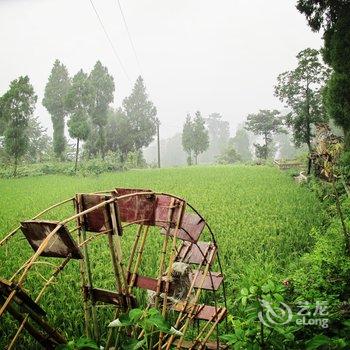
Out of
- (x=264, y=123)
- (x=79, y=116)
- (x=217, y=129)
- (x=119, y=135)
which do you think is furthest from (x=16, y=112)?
(x=217, y=129)

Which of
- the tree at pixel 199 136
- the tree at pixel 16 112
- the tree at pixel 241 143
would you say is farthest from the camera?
the tree at pixel 241 143

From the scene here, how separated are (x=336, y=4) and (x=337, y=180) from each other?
708 cm

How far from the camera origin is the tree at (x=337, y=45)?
13.4m

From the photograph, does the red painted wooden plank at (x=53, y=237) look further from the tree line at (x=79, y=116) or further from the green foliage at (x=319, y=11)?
the tree line at (x=79, y=116)

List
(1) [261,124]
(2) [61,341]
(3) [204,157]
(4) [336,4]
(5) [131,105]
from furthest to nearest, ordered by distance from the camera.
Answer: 1. (3) [204,157]
2. (1) [261,124]
3. (5) [131,105]
4. (4) [336,4]
5. (2) [61,341]

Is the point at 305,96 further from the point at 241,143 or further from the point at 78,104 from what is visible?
the point at 241,143

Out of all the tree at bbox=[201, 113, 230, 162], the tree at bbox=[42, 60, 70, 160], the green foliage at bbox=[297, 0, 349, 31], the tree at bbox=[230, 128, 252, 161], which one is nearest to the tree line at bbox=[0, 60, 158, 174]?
the tree at bbox=[42, 60, 70, 160]

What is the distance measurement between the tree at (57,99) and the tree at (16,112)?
9356 mm

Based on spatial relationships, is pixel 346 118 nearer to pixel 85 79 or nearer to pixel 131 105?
pixel 85 79

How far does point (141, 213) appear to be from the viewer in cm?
390

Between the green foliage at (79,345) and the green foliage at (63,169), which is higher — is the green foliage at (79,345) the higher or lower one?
the lower one

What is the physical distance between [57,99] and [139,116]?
39.5ft

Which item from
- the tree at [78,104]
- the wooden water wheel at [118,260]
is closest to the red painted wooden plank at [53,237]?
the wooden water wheel at [118,260]

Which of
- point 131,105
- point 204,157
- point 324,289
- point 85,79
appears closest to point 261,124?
point 131,105
